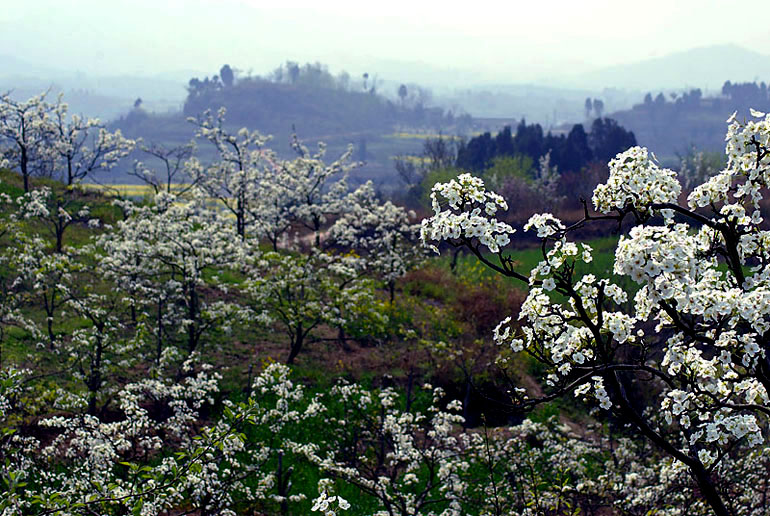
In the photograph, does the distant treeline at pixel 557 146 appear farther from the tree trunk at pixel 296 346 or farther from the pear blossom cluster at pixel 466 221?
the pear blossom cluster at pixel 466 221

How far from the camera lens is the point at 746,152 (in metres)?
5.04

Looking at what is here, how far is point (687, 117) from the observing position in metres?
158

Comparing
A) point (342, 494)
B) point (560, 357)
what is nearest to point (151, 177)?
point (342, 494)

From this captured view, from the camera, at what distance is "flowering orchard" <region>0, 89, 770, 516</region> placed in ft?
16.1

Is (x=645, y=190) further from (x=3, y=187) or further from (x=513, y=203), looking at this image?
(x=513, y=203)

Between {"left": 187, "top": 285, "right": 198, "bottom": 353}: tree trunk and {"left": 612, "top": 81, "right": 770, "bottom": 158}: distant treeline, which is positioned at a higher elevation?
{"left": 612, "top": 81, "right": 770, "bottom": 158}: distant treeline

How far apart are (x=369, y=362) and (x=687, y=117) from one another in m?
165

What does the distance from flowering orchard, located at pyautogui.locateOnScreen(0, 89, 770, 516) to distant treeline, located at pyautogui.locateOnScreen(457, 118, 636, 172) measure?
124 ft

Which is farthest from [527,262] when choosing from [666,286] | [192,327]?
[666,286]

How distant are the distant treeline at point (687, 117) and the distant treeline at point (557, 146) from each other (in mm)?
83910

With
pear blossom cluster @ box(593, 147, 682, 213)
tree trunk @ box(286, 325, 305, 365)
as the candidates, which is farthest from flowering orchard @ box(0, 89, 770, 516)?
tree trunk @ box(286, 325, 305, 365)

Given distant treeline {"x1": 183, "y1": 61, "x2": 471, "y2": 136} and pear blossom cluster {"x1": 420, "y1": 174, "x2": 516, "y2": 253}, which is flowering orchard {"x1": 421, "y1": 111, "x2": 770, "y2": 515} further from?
distant treeline {"x1": 183, "y1": 61, "x2": 471, "y2": 136}

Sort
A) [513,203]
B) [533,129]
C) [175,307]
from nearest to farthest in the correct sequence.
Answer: [175,307] → [513,203] → [533,129]

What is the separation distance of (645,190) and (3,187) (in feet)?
88.2
